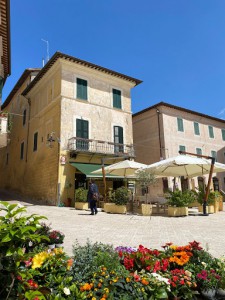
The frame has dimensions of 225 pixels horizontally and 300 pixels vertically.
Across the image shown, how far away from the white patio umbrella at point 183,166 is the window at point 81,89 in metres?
9.41

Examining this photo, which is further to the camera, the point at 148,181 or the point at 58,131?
the point at 58,131

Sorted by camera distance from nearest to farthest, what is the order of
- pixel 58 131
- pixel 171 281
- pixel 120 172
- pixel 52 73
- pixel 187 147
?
1. pixel 171 281
2. pixel 120 172
3. pixel 58 131
4. pixel 52 73
5. pixel 187 147

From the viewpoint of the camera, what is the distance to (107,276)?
2580mm

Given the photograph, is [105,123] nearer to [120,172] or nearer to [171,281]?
[120,172]

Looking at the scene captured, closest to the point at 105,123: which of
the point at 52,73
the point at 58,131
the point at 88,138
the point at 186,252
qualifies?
the point at 88,138

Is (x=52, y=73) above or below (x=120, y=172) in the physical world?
above

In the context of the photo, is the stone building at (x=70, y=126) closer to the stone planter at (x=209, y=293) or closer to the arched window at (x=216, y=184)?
the arched window at (x=216, y=184)

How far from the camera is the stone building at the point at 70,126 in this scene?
57.9ft

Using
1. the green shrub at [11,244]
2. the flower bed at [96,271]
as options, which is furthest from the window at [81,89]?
the green shrub at [11,244]

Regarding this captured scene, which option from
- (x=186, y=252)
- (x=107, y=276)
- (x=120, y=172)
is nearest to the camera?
(x=107, y=276)

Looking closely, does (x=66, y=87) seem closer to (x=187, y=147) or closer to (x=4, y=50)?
(x=4, y=50)

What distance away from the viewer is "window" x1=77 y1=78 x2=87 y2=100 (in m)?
19.3

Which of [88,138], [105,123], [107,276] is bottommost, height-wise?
[107,276]

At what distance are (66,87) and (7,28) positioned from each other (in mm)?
6262
